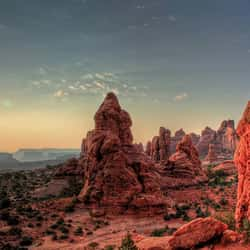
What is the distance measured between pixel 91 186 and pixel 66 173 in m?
23.4

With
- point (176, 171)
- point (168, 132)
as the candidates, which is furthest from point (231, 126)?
point (176, 171)

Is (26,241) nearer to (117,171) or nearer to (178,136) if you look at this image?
(117,171)

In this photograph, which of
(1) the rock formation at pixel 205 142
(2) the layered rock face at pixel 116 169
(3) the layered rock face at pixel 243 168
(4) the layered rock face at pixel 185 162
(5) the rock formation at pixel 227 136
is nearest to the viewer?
(3) the layered rock face at pixel 243 168

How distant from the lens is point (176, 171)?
52.4 metres

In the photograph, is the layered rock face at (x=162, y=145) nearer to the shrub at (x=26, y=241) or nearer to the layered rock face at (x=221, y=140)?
the shrub at (x=26, y=241)

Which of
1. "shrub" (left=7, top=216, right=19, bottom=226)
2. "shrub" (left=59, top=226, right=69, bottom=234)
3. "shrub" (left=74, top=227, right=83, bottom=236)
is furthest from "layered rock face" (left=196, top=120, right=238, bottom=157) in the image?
"shrub" (left=7, top=216, right=19, bottom=226)

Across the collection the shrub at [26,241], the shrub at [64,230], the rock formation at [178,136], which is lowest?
the shrub at [64,230]

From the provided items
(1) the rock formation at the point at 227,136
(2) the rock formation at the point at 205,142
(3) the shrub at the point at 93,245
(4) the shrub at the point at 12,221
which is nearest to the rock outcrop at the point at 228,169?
(3) the shrub at the point at 93,245

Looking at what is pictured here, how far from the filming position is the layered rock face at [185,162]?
52219 mm

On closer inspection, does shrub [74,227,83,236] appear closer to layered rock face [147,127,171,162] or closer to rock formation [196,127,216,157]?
layered rock face [147,127,171,162]

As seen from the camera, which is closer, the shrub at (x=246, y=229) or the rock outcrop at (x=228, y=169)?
the shrub at (x=246, y=229)

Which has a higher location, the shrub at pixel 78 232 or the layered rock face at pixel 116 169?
the layered rock face at pixel 116 169

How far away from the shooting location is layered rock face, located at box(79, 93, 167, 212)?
30689 millimetres

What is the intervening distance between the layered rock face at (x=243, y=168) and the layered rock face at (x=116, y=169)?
59.2ft
